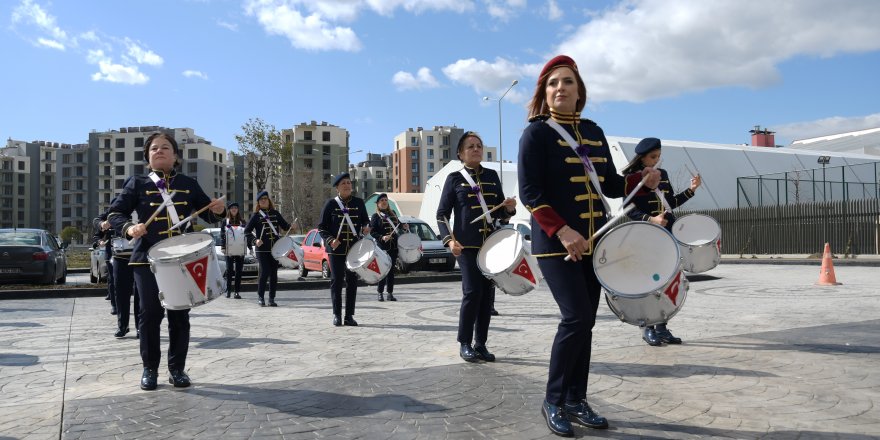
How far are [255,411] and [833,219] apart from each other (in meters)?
29.1

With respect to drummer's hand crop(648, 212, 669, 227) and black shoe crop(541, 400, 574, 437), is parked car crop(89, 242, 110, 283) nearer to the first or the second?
drummer's hand crop(648, 212, 669, 227)

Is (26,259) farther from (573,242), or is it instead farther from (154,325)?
(573,242)

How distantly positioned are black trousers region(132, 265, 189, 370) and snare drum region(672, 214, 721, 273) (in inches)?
183

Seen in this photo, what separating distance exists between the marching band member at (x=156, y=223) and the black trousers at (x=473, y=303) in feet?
7.10

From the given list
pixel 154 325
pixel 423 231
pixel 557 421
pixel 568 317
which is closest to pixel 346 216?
pixel 154 325

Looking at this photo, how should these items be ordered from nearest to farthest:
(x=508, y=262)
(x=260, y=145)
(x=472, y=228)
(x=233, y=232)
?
(x=508, y=262) → (x=472, y=228) → (x=233, y=232) → (x=260, y=145)

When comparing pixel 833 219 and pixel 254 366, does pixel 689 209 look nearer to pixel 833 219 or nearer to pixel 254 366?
pixel 833 219

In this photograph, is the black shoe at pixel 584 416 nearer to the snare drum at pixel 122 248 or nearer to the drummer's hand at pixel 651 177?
the drummer's hand at pixel 651 177

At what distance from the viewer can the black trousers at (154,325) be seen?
533 cm

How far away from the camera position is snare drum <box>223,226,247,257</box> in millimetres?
13352

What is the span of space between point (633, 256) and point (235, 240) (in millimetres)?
10760

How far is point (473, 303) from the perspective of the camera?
6.34m

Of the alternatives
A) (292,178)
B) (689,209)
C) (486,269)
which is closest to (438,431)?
(486,269)

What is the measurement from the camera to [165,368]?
6301mm
